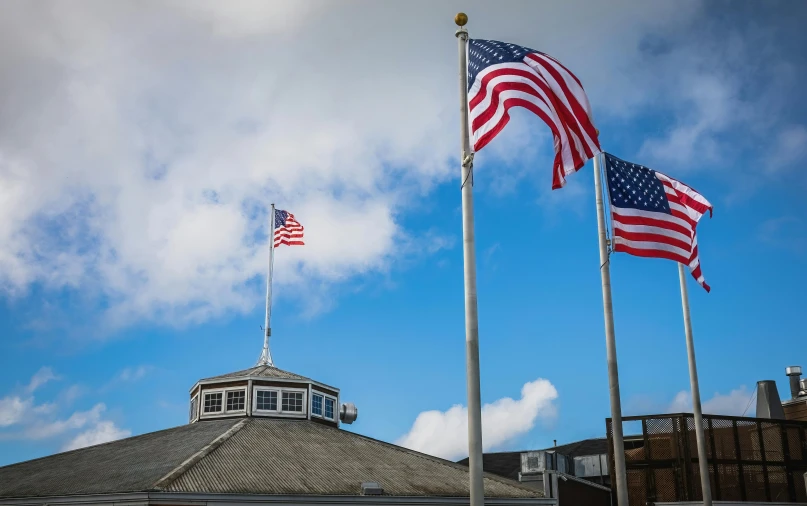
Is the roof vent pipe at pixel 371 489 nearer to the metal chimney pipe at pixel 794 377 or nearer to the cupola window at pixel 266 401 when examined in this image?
the cupola window at pixel 266 401

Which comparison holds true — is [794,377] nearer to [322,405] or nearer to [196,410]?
[322,405]

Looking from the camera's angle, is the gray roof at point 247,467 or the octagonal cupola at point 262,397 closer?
the gray roof at point 247,467

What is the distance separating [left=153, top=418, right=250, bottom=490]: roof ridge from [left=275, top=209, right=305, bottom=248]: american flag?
36.7ft

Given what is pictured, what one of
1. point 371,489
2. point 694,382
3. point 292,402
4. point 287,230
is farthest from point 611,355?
point 287,230

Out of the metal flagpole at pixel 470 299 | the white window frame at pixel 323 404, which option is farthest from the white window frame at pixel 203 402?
the metal flagpole at pixel 470 299

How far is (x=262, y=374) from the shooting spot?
4250cm

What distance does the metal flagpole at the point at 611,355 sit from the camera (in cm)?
2414

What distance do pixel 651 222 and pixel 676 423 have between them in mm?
14567

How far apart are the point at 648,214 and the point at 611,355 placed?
4915 mm

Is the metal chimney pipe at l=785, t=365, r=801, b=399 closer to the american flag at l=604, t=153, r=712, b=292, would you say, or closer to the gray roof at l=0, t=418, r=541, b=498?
the gray roof at l=0, t=418, r=541, b=498

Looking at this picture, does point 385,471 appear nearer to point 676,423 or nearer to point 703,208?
point 676,423

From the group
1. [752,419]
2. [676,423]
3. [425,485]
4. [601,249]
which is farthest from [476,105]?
[752,419]

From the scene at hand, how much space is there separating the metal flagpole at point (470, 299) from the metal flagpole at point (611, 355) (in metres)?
6.32

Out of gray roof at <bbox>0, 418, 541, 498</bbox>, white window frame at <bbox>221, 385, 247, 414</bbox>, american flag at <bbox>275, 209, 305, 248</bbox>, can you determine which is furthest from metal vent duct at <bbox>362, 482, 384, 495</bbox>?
american flag at <bbox>275, 209, 305, 248</bbox>
